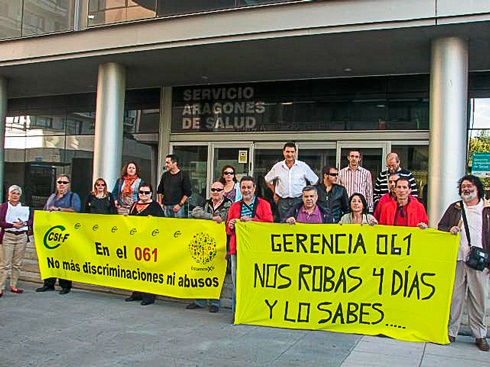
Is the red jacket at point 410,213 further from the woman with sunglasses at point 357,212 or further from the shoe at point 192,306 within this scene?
the shoe at point 192,306

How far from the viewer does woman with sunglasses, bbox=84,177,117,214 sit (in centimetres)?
832

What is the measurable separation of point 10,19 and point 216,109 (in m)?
4.97

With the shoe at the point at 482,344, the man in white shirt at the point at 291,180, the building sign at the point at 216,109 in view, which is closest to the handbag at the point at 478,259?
the shoe at the point at 482,344

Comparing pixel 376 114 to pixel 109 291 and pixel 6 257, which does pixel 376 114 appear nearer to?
pixel 109 291

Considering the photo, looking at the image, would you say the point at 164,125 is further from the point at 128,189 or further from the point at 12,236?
the point at 12,236

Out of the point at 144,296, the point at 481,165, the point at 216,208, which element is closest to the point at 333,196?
the point at 216,208

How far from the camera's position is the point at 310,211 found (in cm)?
678

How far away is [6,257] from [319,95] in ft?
23.5

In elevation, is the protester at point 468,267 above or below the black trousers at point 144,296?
above

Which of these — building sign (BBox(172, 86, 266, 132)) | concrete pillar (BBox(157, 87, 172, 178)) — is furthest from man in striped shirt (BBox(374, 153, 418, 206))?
concrete pillar (BBox(157, 87, 172, 178))

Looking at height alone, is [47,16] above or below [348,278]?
above

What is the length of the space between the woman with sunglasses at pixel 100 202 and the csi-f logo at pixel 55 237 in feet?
1.57

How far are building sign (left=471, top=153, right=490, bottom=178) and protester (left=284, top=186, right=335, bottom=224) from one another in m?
5.25

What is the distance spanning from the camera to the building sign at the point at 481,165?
420 inches
